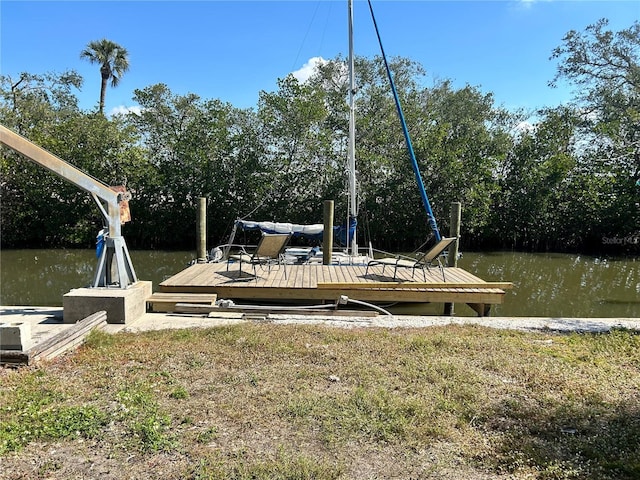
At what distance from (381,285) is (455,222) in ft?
13.4

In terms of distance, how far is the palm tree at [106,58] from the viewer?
29578 mm

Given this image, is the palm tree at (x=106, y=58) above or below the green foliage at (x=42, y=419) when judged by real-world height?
above

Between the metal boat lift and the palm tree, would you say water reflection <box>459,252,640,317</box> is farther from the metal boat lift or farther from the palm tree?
the palm tree

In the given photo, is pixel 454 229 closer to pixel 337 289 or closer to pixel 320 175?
pixel 337 289

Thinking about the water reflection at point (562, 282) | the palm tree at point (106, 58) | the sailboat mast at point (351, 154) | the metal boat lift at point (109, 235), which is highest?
the palm tree at point (106, 58)

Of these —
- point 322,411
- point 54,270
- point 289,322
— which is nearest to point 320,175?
point 54,270

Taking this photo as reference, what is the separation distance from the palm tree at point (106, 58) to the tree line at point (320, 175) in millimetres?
10688

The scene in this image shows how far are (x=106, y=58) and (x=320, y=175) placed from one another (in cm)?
2026

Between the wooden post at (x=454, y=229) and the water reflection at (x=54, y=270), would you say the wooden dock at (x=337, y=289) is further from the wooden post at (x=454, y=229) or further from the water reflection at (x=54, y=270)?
the water reflection at (x=54, y=270)

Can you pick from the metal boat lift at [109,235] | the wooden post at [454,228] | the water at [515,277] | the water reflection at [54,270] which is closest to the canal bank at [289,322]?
the metal boat lift at [109,235]

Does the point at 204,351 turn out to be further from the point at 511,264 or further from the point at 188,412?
the point at 511,264

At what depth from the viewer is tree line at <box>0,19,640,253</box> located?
59.7ft

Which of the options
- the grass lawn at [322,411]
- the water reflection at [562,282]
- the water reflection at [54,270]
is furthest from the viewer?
the water reflection at [54,270]

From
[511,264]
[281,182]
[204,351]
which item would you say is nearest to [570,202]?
[511,264]
